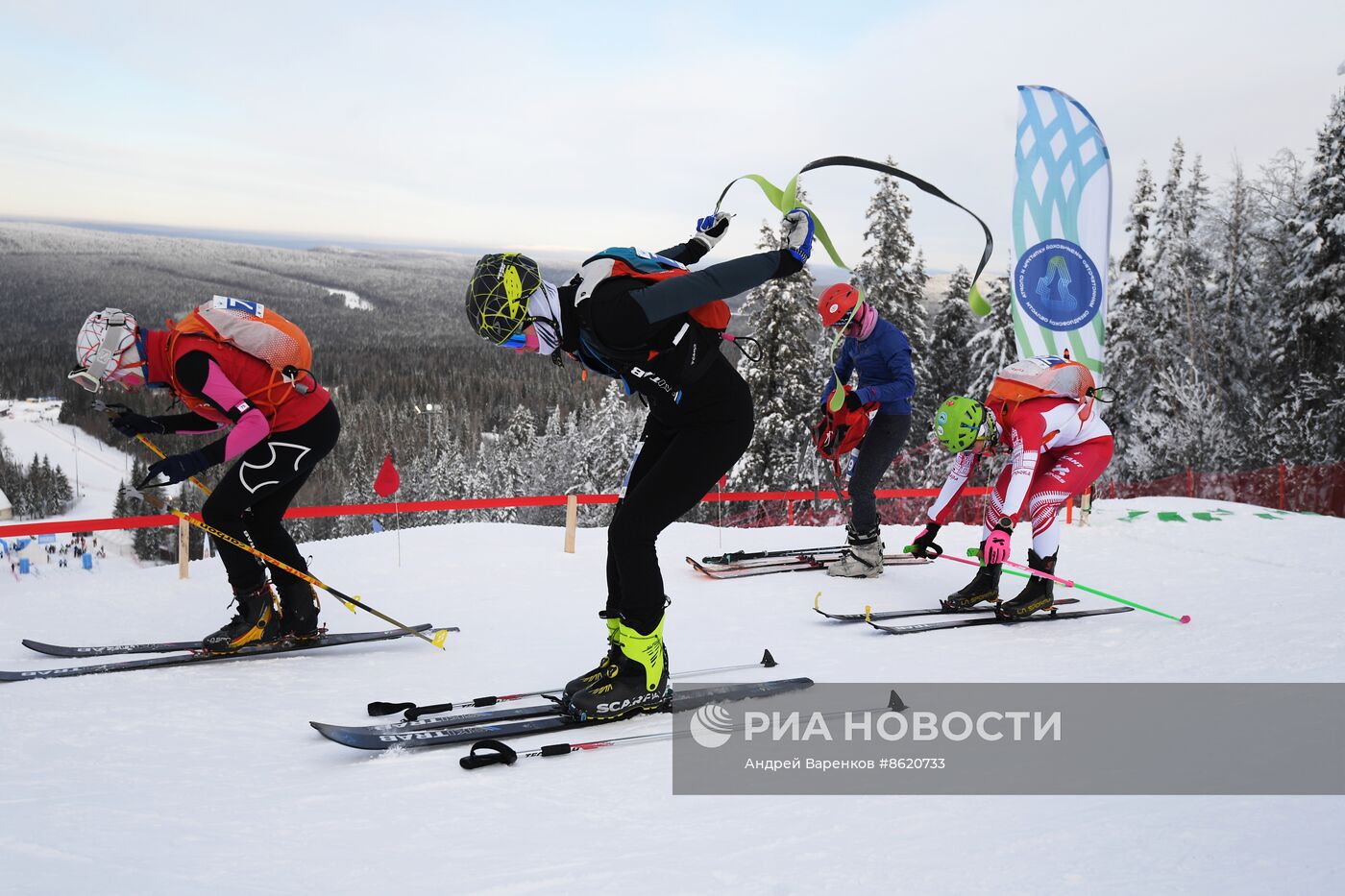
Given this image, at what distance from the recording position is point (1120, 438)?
104ft

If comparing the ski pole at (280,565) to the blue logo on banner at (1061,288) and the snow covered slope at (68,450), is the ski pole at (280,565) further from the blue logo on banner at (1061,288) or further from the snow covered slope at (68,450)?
the snow covered slope at (68,450)

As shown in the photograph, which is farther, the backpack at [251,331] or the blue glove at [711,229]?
the backpack at [251,331]

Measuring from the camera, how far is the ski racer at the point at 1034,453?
244 inches

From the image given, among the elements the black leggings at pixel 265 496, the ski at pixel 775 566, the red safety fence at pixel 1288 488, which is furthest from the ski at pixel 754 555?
the red safety fence at pixel 1288 488

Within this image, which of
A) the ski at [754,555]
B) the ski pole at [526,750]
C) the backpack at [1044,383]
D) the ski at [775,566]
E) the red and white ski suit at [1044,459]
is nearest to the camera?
the ski pole at [526,750]

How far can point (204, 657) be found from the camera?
5.29 metres

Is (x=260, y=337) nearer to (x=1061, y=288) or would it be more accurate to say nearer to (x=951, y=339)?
(x=1061, y=288)

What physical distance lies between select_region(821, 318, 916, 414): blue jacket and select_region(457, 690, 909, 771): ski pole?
13.7ft

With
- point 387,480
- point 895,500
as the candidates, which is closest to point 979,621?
point 387,480

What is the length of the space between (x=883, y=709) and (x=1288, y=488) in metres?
20.2

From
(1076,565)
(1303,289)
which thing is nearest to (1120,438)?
(1303,289)

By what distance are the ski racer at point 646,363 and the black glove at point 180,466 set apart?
232 centimetres

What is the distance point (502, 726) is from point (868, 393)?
15.6 feet

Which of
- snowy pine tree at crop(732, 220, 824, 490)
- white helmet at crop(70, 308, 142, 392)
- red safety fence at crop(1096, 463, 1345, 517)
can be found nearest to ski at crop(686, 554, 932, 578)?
white helmet at crop(70, 308, 142, 392)
